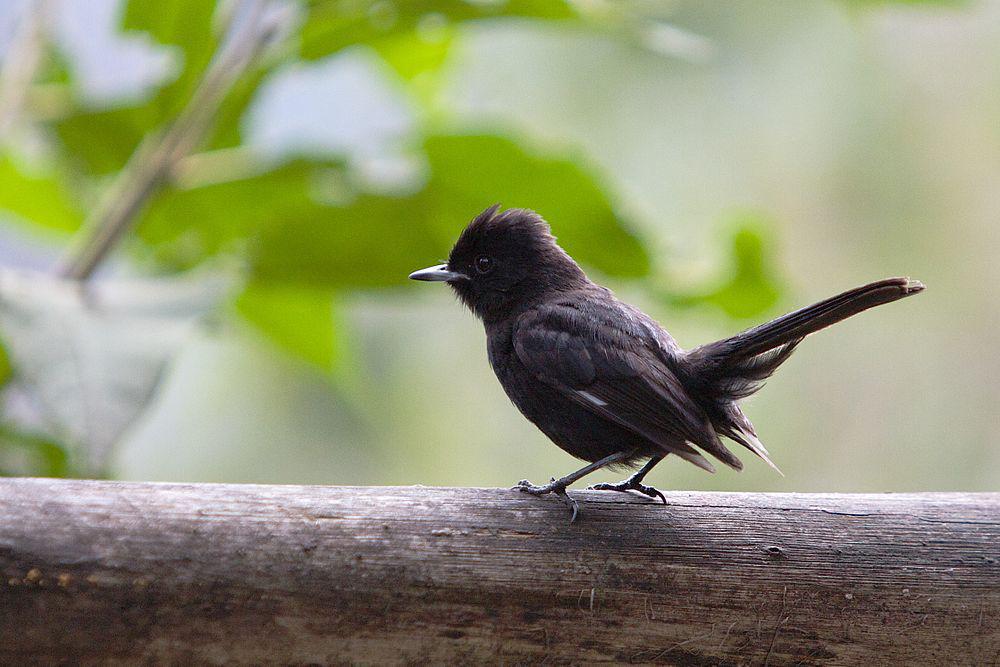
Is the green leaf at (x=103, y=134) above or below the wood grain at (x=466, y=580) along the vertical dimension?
above

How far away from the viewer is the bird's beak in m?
3.14

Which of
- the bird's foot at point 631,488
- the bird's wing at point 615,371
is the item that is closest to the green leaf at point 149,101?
the bird's wing at point 615,371

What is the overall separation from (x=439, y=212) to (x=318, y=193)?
434mm

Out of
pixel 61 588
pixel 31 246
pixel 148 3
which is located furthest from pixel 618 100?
pixel 61 588

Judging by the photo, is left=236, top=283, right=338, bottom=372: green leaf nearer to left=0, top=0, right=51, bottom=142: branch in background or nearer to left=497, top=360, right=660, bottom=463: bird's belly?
left=0, top=0, right=51, bottom=142: branch in background

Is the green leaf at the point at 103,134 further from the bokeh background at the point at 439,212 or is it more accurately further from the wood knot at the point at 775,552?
the wood knot at the point at 775,552

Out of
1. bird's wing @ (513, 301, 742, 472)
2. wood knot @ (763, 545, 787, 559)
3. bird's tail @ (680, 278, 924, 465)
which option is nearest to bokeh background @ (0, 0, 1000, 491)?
bird's wing @ (513, 301, 742, 472)

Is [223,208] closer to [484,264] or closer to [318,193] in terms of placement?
[318,193]

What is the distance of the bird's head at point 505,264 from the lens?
3.18 m

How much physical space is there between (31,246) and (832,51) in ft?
20.2

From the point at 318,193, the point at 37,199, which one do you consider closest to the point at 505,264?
the point at 318,193

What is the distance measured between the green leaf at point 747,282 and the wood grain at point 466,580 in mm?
1357

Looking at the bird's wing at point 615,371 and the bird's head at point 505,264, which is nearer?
the bird's wing at point 615,371

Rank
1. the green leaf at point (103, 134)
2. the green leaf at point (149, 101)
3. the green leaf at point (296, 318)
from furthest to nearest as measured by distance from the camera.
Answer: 1. the green leaf at point (296, 318)
2. the green leaf at point (103, 134)
3. the green leaf at point (149, 101)
